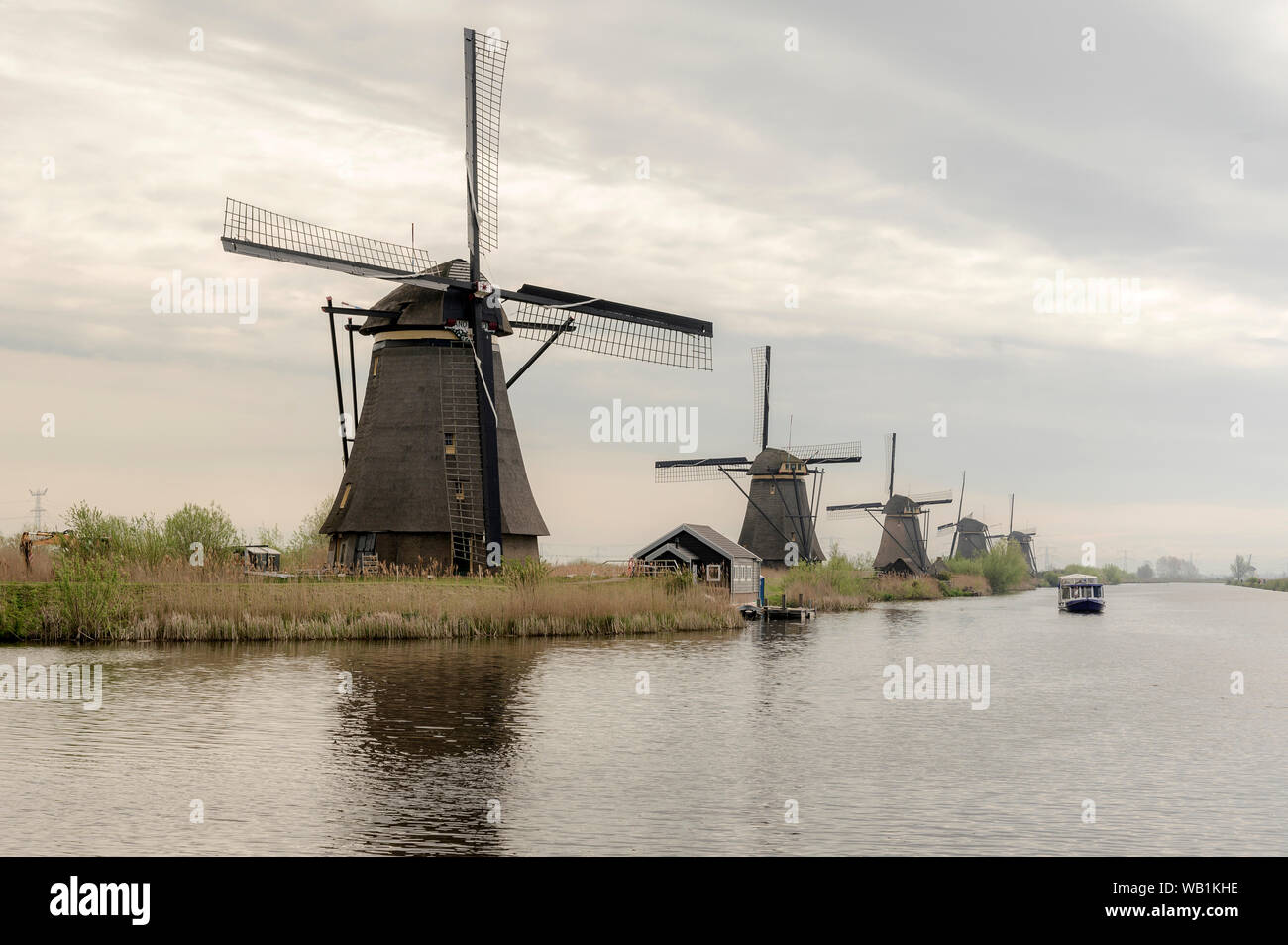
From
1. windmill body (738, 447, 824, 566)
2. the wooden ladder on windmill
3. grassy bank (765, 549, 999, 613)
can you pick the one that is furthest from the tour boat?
the wooden ladder on windmill

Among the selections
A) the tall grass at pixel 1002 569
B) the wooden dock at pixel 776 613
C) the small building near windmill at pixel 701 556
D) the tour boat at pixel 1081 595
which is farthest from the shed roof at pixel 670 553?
the tall grass at pixel 1002 569

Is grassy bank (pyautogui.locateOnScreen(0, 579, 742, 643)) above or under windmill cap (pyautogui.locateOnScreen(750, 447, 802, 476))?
under

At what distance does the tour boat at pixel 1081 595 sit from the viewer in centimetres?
6278

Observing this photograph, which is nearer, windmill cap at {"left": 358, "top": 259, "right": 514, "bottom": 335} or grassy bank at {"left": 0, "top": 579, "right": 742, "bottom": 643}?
grassy bank at {"left": 0, "top": 579, "right": 742, "bottom": 643}

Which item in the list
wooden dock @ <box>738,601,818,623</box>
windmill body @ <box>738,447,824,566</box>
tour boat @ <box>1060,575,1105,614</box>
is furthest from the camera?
windmill body @ <box>738,447,824,566</box>

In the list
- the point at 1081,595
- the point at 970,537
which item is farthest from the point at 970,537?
the point at 1081,595

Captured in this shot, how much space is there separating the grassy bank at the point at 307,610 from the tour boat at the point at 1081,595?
3851cm

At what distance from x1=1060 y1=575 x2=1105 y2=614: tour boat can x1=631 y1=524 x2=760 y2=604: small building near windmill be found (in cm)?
2454

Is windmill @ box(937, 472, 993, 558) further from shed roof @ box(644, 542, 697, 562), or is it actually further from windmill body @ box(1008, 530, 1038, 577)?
shed roof @ box(644, 542, 697, 562)

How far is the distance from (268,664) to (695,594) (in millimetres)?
16365

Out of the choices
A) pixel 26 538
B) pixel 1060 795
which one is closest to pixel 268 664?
pixel 26 538

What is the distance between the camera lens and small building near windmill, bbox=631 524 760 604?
4566 cm

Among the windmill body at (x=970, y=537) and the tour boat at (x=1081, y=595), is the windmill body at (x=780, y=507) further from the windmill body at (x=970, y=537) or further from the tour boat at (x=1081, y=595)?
the windmill body at (x=970, y=537)
